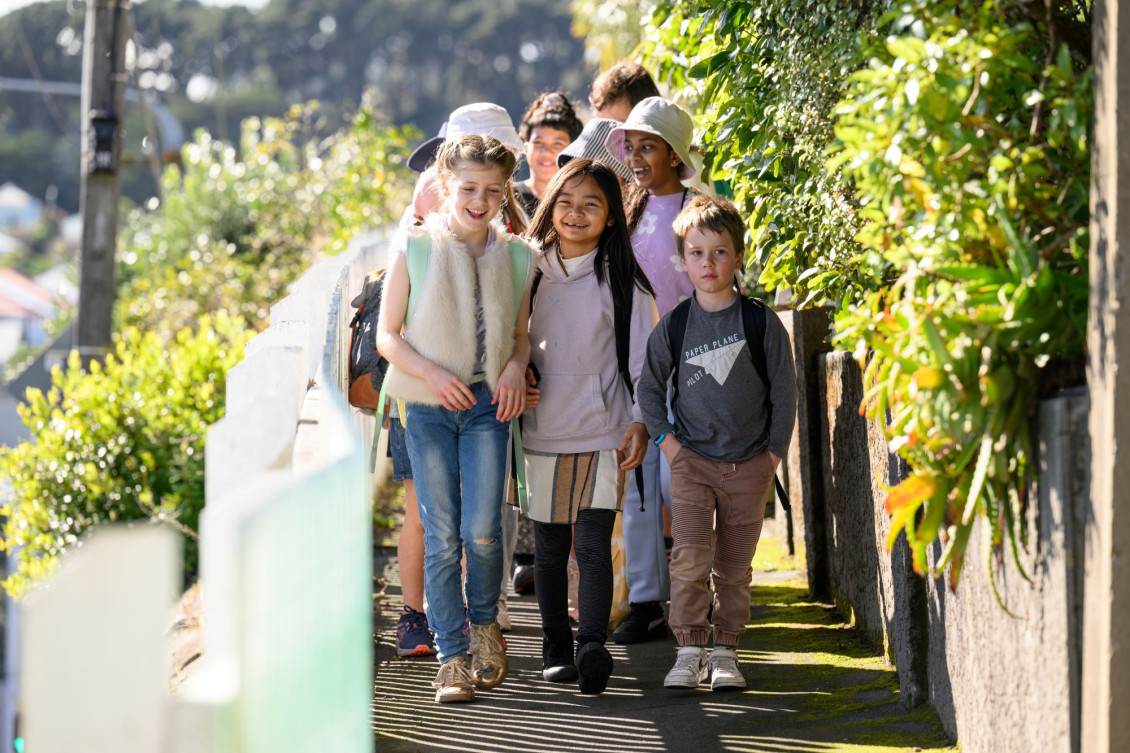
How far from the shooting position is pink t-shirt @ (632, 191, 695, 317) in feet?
18.0

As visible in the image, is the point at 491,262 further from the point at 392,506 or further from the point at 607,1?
the point at 607,1

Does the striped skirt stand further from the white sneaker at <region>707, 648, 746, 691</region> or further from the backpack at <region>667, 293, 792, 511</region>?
the white sneaker at <region>707, 648, 746, 691</region>

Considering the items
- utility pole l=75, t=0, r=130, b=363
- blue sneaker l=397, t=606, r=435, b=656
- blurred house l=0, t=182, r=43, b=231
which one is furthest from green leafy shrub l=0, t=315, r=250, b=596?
blurred house l=0, t=182, r=43, b=231

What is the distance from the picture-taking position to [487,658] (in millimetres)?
4742

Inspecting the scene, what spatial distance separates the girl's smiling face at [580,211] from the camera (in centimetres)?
493

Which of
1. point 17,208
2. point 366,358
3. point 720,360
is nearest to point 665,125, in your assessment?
point 720,360

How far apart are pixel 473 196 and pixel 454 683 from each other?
1.60m

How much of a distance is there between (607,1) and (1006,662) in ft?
49.1

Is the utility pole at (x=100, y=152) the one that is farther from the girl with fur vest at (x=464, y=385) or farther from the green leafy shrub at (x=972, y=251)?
the green leafy shrub at (x=972, y=251)

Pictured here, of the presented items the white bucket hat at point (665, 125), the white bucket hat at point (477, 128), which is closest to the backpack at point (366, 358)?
the white bucket hat at point (477, 128)

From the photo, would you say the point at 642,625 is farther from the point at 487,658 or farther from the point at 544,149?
the point at 544,149

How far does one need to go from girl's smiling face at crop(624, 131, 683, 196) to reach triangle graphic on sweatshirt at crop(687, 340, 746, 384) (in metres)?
1.14

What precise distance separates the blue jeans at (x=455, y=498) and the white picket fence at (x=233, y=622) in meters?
1.55

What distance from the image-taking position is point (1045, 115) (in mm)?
3494
